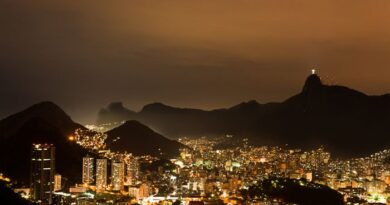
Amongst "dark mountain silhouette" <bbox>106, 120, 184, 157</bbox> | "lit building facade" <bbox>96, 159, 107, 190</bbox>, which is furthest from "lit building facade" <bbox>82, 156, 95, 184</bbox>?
"dark mountain silhouette" <bbox>106, 120, 184, 157</bbox>

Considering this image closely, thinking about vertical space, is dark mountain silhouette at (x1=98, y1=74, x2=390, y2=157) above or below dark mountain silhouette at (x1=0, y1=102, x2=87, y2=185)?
above

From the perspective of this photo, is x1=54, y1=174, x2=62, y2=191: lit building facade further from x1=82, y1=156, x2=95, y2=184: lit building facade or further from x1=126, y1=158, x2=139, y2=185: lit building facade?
x1=126, y1=158, x2=139, y2=185: lit building facade

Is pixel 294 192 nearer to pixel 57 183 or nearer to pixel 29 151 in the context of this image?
pixel 57 183

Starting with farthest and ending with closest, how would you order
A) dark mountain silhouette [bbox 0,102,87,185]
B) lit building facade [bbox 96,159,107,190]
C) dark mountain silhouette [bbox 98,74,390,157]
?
dark mountain silhouette [bbox 98,74,390,157], lit building facade [bbox 96,159,107,190], dark mountain silhouette [bbox 0,102,87,185]

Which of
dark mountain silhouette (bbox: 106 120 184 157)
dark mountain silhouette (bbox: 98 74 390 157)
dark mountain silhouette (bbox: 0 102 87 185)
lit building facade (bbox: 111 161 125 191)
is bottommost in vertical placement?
lit building facade (bbox: 111 161 125 191)

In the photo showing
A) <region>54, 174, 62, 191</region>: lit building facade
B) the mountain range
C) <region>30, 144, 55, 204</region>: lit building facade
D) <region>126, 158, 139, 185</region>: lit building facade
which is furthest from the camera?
<region>126, 158, 139, 185</region>: lit building facade

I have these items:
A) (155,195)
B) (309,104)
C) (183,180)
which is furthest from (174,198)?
(309,104)

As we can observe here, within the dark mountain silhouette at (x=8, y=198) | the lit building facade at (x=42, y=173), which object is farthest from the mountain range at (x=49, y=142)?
the dark mountain silhouette at (x=8, y=198)
